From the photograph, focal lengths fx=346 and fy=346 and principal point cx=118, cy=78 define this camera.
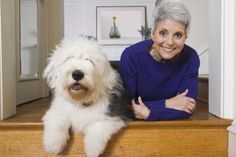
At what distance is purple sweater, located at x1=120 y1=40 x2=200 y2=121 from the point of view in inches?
60.4

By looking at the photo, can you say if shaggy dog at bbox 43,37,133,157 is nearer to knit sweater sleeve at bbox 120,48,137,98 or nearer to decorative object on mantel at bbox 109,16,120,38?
knit sweater sleeve at bbox 120,48,137,98

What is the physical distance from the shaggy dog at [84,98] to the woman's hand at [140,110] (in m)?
0.08

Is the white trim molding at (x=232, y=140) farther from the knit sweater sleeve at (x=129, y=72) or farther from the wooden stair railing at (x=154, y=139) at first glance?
the knit sweater sleeve at (x=129, y=72)

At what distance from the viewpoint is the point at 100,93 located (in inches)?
52.5

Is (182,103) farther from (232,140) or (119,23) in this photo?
(119,23)

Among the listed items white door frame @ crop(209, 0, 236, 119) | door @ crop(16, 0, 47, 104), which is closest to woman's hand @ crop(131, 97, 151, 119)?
white door frame @ crop(209, 0, 236, 119)

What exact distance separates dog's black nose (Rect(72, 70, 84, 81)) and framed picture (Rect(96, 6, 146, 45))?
195 inches

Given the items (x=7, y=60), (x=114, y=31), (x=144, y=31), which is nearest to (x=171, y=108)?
(x=7, y=60)

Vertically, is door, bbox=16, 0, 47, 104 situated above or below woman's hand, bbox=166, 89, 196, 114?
above

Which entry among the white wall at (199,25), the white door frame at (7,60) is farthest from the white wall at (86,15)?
the white door frame at (7,60)

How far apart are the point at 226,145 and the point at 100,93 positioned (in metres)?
0.59

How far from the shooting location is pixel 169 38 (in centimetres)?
142

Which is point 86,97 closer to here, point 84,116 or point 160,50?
point 84,116

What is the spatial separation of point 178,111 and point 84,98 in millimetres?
415
